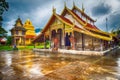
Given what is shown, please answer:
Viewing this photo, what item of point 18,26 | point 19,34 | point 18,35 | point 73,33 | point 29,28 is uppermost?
point 29,28

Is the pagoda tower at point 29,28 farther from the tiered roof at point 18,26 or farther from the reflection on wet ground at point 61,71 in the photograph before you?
the reflection on wet ground at point 61,71

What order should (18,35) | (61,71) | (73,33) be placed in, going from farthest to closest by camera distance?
(18,35), (73,33), (61,71)

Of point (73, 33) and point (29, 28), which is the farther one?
point (29, 28)

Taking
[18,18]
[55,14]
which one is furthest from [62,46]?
[18,18]

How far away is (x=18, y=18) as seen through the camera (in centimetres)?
4428

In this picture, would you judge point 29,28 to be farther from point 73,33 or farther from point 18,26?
point 73,33

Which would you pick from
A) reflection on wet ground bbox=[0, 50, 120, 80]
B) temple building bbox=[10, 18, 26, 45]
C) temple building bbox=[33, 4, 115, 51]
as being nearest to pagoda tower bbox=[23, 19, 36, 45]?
temple building bbox=[10, 18, 26, 45]

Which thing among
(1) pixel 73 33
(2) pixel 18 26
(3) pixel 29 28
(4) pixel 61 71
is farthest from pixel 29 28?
(4) pixel 61 71

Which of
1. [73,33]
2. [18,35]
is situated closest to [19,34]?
[18,35]

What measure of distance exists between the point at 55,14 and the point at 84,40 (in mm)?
6097

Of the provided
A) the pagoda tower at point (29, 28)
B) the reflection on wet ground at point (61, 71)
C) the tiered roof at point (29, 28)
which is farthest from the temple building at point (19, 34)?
the reflection on wet ground at point (61, 71)

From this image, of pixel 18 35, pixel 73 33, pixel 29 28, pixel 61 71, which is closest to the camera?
pixel 61 71

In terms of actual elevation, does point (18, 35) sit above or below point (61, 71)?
above

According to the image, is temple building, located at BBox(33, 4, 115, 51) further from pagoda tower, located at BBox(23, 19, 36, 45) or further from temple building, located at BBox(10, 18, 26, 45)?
pagoda tower, located at BBox(23, 19, 36, 45)
